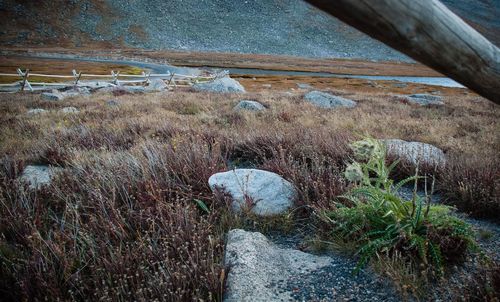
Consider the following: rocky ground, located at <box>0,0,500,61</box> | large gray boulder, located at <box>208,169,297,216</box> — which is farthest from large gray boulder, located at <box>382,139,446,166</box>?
rocky ground, located at <box>0,0,500,61</box>

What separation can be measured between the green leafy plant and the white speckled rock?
38 centimetres

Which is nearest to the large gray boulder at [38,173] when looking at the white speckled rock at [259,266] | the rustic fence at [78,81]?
the white speckled rock at [259,266]

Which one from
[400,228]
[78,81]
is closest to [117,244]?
[400,228]

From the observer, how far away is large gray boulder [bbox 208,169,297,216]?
3490mm

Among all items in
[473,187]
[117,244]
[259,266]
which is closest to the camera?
[259,266]

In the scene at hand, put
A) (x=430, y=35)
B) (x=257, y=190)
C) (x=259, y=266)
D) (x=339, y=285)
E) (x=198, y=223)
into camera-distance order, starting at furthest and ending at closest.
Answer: (x=257, y=190) < (x=198, y=223) < (x=259, y=266) < (x=339, y=285) < (x=430, y=35)

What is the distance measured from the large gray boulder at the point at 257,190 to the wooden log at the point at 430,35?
2289mm

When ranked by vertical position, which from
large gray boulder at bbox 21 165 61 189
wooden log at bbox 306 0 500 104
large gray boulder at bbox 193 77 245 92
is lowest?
large gray boulder at bbox 193 77 245 92

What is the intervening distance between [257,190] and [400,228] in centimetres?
157

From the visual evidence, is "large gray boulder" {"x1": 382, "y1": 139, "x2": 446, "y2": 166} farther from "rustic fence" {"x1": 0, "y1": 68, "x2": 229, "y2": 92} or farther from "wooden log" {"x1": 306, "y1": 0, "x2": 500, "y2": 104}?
"rustic fence" {"x1": 0, "y1": 68, "x2": 229, "y2": 92}

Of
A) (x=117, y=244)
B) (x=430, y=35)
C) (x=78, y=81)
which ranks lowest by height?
(x=78, y=81)

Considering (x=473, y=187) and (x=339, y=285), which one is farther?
(x=473, y=187)

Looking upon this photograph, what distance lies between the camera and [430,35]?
52.2 inches

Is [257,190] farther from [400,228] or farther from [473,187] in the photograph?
[473,187]
